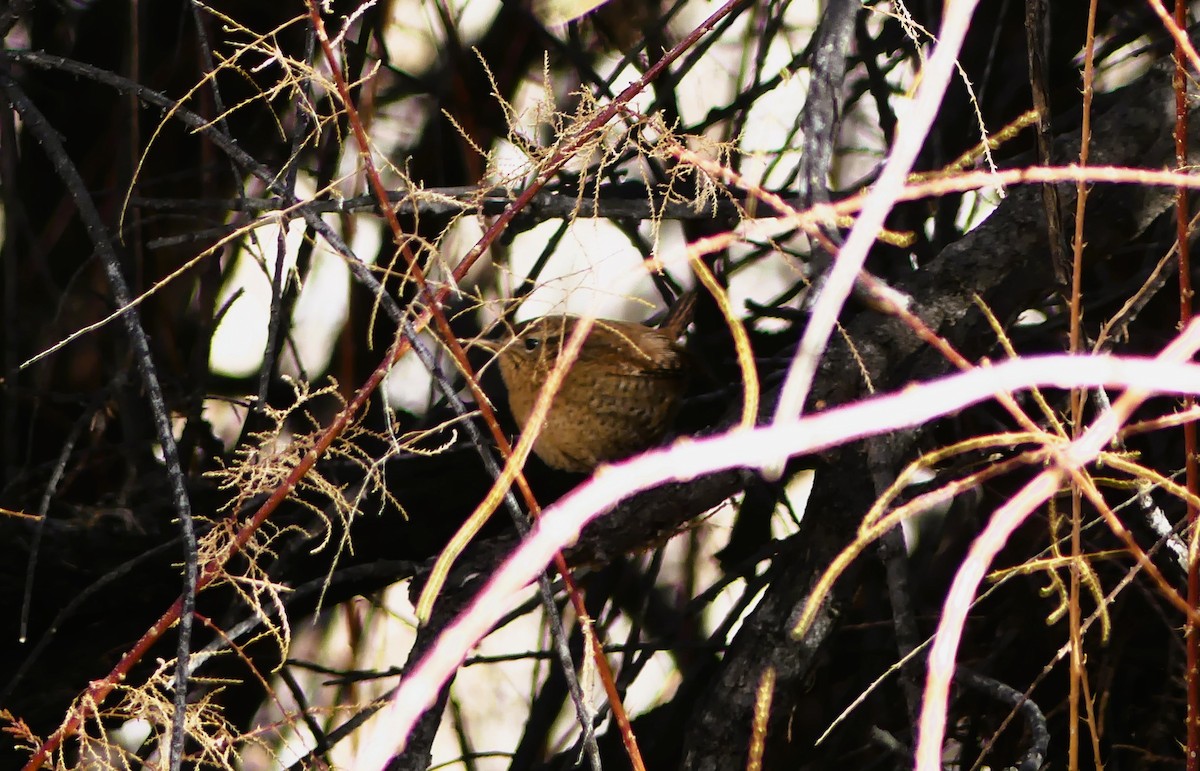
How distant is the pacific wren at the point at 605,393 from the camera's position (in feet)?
6.50

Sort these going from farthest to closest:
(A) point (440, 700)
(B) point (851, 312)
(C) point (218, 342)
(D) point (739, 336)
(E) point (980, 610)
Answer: (C) point (218, 342)
(B) point (851, 312)
(E) point (980, 610)
(A) point (440, 700)
(D) point (739, 336)

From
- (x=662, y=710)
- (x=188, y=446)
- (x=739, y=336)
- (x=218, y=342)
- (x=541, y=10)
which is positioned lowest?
(x=662, y=710)

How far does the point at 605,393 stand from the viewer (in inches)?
79.4

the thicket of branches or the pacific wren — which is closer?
the thicket of branches

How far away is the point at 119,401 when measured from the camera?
1.94 m

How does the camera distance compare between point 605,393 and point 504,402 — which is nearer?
point 605,393

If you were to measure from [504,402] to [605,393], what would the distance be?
417 mm

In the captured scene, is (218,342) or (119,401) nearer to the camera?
(119,401)

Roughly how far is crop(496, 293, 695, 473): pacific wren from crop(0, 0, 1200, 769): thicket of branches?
0.11m

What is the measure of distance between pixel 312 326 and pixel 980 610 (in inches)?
57.0

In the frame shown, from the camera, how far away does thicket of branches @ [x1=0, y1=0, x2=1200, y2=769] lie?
144cm

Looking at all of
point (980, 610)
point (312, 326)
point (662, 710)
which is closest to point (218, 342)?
point (312, 326)

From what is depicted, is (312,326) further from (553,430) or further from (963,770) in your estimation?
(963,770)

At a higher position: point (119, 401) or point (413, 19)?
point (413, 19)
